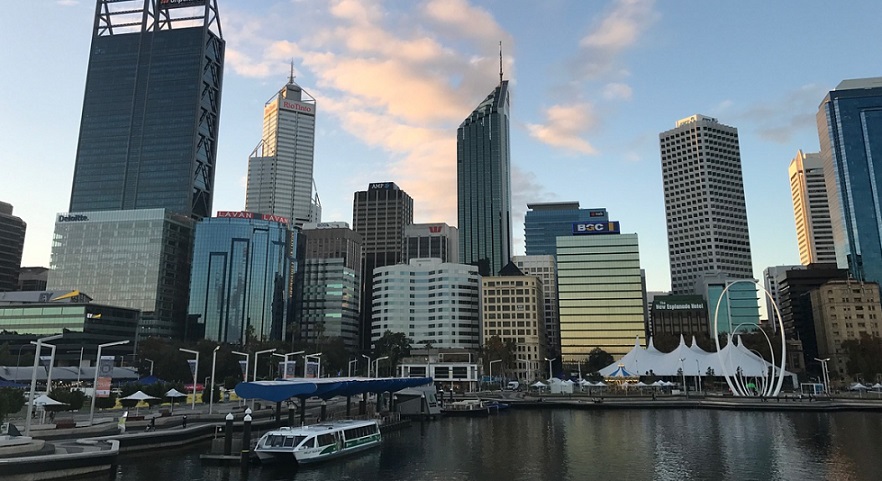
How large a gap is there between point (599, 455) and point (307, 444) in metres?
28.2

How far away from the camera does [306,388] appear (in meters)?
59.1

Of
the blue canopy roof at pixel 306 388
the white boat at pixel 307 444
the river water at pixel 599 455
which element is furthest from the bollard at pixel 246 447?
the blue canopy roof at pixel 306 388

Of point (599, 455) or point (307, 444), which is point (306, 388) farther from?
point (599, 455)

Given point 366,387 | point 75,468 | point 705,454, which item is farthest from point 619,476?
point 75,468

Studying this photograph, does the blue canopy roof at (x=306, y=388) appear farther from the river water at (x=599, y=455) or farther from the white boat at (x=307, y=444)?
the river water at (x=599, y=455)

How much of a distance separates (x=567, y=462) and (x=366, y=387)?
2892 cm

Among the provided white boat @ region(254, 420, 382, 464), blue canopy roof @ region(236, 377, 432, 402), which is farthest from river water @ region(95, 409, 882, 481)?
blue canopy roof @ region(236, 377, 432, 402)

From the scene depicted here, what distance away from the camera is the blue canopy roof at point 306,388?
185 ft

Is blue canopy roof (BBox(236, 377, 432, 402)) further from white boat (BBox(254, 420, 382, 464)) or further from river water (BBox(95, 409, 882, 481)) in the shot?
river water (BBox(95, 409, 882, 481))

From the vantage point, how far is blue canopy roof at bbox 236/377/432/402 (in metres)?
56.3

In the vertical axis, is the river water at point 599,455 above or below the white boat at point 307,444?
below

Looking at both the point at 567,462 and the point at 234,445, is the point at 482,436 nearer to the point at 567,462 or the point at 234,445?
the point at 567,462

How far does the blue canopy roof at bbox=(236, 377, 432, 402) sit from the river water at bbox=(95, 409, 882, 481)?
6.83 metres

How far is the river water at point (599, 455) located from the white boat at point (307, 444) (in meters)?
1.14
